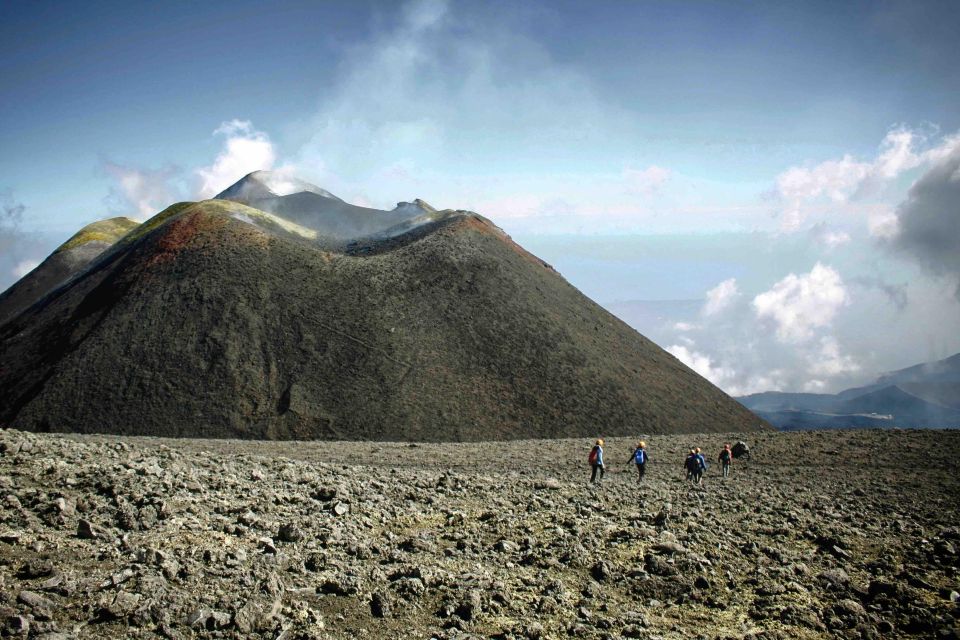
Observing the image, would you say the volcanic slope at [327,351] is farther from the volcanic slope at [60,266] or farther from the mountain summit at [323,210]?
the volcanic slope at [60,266]

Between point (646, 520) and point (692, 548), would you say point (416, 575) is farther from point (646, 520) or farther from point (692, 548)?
point (646, 520)

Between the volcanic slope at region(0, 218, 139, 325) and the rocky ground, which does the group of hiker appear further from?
the volcanic slope at region(0, 218, 139, 325)

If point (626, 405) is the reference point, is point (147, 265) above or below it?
above

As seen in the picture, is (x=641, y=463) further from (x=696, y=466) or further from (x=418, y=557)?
(x=418, y=557)

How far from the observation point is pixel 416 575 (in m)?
10.5

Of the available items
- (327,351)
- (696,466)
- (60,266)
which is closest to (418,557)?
(696,466)

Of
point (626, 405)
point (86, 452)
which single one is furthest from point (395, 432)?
point (86, 452)

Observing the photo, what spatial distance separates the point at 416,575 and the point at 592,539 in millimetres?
4694

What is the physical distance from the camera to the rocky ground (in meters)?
8.77

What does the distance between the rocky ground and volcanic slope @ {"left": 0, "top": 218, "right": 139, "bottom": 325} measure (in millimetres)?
85561

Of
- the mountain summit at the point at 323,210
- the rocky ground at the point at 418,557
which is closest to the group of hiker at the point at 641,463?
the rocky ground at the point at 418,557

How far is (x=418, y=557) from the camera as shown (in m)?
11.7

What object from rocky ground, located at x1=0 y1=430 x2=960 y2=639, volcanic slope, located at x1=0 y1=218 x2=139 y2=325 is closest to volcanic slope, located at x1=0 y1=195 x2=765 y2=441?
rocky ground, located at x1=0 y1=430 x2=960 y2=639

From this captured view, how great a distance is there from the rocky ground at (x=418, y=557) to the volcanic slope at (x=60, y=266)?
85.6 meters
